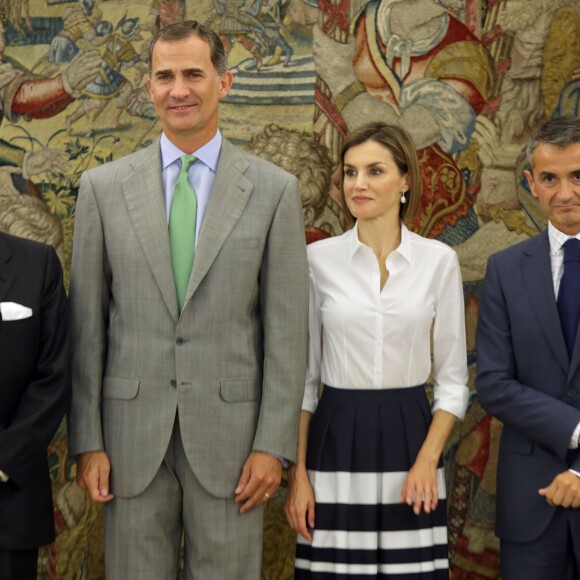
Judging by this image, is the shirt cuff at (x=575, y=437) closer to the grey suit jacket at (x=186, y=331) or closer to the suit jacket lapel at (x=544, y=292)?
the suit jacket lapel at (x=544, y=292)

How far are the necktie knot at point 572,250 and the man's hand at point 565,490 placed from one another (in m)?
0.66

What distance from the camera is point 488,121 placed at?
3.87 m

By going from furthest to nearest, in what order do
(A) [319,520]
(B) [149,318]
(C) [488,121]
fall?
(C) [488,121]
(A) [319,520]
(B) [149,318]

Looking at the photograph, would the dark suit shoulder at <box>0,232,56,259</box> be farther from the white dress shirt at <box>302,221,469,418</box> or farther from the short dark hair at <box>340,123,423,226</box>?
the short dark hair at <box>340,123,423,226</box>

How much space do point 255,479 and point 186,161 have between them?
96cm

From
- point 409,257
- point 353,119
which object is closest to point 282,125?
point 353,119

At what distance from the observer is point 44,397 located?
2.67 m

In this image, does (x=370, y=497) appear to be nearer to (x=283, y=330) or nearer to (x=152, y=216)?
(x=283, y=330)

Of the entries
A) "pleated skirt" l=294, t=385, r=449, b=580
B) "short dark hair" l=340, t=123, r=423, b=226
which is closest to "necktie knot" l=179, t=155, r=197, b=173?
"short dark hair" l=340, t=123, r=423, b=226

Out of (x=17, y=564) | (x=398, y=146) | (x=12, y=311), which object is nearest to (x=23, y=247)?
(x=12, y=311)

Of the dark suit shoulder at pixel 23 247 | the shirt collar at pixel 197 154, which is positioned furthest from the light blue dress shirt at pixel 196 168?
the dark suit shoulder at pixel 23 247

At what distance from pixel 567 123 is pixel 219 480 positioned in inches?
61.1

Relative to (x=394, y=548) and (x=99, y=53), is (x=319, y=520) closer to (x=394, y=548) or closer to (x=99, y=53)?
(x=394, y=548)

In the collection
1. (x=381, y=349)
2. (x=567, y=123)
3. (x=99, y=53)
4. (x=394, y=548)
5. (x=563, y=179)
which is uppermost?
(x=99, y=53)
